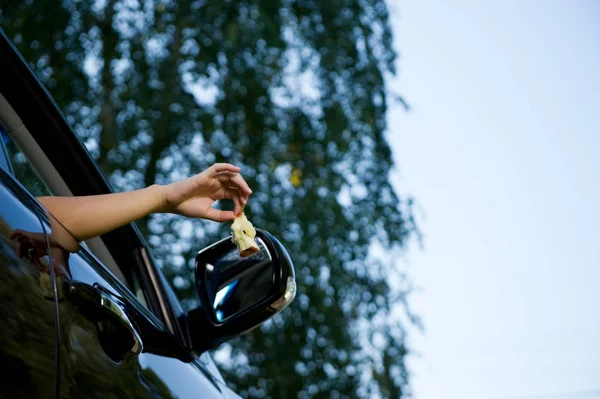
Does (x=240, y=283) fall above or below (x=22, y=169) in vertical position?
below

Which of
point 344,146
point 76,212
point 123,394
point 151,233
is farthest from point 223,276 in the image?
point 344,146

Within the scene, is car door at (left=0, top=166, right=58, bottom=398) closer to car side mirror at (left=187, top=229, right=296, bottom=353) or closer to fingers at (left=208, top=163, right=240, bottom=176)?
fingers at (left=208, top=163, right=240, bottom=176)

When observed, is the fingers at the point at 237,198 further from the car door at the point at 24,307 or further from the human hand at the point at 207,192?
the car door at the point at 24,307

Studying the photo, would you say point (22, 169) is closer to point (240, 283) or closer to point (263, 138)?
point (240, 283)

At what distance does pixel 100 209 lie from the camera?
1.55 meters

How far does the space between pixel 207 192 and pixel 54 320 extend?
2.03 ft

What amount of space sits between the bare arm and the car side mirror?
24 centimetres

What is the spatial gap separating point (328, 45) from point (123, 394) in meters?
9.66

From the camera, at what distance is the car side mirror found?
6.32ft

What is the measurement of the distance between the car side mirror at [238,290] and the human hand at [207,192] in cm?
24

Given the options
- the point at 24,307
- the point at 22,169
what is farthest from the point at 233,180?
the point at 24,307

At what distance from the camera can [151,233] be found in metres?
8.82

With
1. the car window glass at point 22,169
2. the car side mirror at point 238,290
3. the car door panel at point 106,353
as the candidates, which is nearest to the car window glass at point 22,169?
the car window glass at point 22,169

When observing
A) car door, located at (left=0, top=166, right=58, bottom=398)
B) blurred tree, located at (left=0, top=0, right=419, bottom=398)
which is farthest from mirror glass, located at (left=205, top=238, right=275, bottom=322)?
blurred tree, located at (left=0, top=0, right=419, bottom=398)
